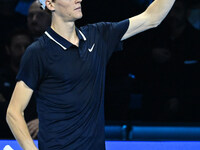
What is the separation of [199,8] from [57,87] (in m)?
1.87

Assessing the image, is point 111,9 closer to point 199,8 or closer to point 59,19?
point 199,8

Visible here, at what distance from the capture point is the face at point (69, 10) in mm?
1503

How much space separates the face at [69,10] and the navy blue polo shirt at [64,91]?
0.24 ft

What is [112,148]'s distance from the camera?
212 cm

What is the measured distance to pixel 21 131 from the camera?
1410 millimetres

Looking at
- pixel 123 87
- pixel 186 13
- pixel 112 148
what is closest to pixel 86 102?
pixel 112 148

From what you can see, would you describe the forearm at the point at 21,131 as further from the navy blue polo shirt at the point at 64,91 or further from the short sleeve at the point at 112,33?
the short sleeve at the point at 112,33

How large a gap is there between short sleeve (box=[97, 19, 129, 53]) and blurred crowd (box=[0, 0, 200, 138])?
1325 mm

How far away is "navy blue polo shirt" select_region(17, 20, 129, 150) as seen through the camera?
4.73ft

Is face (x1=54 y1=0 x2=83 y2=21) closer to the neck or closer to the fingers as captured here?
the neck

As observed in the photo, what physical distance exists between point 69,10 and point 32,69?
10.2 inches

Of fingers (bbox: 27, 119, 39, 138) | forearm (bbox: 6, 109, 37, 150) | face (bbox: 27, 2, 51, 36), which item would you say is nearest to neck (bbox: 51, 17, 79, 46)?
forearm (bbox: 6, 109, 37, 150)

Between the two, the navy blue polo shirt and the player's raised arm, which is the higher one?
the player's raised arm

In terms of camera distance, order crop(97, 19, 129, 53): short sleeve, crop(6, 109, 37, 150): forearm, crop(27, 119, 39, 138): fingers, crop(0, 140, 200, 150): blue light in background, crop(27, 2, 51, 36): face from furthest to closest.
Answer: crop(27, 2, 51, 36): face, crop(27, 119, 39, 138): fingers, crop(0, 140, 200, 150): blue light in background, crop(97, 19, 129, 53): short sleeve, crop(6, 109, 37, 150): forearm
